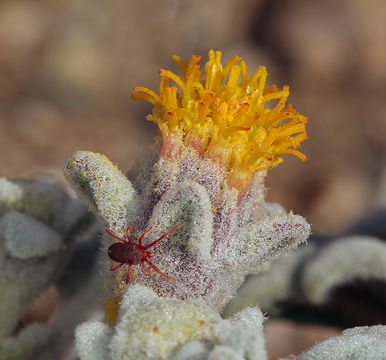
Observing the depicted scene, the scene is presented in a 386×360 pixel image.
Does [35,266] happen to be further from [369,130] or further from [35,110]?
[369,130]

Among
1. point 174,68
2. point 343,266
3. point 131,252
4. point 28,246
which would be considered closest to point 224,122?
point 131,252

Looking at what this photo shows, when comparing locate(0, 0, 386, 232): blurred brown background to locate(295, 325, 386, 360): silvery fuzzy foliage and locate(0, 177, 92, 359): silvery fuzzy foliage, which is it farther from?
locate(295, 325, 386, 360): silvery fuzzy foliage

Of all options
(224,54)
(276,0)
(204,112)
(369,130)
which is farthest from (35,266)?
(276,0)

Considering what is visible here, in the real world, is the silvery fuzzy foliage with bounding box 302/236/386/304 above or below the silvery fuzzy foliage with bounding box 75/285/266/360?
above

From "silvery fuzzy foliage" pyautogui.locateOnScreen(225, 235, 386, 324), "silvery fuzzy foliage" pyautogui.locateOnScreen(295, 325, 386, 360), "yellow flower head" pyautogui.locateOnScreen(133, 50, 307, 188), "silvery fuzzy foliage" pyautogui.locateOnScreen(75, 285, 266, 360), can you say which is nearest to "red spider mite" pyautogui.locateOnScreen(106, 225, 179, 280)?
"silvery fuzzy foliage" pyautogui.locateOnScreen(75, 285, 266, 360)

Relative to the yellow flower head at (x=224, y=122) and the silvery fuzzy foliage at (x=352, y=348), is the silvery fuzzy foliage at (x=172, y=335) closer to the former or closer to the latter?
the silvery fuzzy foliage at (x=352, y=348)
